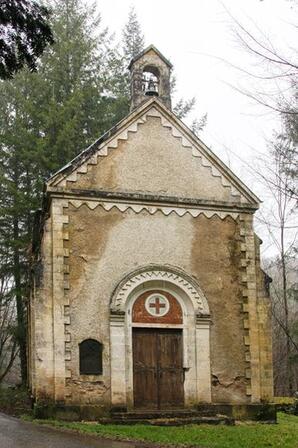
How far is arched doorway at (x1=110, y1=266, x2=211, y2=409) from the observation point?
54.6 ft

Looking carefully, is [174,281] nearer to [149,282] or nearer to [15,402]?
[149,282]

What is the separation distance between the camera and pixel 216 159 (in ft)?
61.6

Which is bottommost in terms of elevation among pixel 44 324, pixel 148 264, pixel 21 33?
pixel 44 324

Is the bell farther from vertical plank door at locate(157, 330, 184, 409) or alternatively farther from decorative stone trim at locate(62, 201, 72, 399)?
vertical plank door at locate(157, 330, 184, 409)

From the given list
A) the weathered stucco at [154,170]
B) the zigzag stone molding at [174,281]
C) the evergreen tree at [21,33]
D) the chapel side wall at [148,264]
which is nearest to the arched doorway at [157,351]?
the zigzag stone molding at [174,281]

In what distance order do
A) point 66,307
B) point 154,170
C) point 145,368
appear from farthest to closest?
point 154,170 < point 145,368 < point 66,307

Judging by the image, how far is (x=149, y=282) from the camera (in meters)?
17.5

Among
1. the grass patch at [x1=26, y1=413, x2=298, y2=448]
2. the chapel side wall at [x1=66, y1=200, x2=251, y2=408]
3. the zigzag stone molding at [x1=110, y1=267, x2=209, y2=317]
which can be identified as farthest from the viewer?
the zigzag stone molding at [x1=110, y1=267, x2=209, y2=317]

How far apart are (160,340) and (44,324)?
329cm

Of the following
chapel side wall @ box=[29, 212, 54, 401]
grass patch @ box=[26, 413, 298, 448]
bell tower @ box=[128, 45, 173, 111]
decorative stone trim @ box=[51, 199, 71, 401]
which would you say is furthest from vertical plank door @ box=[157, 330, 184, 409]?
bell tower @ box=[128, 45, 173, 111]

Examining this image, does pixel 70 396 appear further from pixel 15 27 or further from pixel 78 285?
pixel 15 27

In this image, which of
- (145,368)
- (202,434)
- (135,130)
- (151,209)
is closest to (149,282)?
(151,209)

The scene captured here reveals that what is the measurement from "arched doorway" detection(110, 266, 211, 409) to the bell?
17.8 ft

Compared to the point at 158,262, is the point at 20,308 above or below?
below
